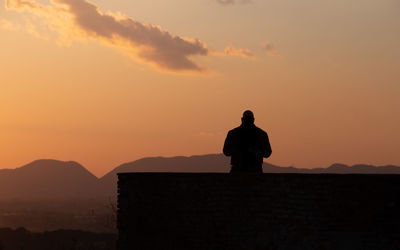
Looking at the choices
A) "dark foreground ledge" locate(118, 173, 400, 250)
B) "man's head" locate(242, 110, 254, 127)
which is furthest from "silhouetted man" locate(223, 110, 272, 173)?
"dark foreground ledge" locate(118, 173, 400, 250)

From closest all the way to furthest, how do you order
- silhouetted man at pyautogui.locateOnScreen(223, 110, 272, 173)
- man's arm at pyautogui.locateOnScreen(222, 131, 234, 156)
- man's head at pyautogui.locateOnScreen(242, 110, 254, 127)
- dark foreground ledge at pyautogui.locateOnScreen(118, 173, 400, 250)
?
dark foreground ledge at pyautogui.locateOnScreen(118, 173, 400, 250), man's head at pyautogui.locateOnScreen(242, 110, 254, 127), silhouetted man at pyautogui.locateOnScreen(223, 110, 272, 173), man's arm at pyautogui.locateOnScreen(222, 131, 234, 156)

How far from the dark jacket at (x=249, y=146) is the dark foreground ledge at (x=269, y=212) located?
171 centimetres

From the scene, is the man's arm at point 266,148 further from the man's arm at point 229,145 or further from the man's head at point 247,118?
the man's arm at point 229,145

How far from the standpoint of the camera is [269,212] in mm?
14523

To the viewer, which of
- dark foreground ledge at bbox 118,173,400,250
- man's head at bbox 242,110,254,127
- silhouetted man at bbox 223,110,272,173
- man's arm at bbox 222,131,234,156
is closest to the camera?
dark foreground ledge at bbox 118,173,400,250

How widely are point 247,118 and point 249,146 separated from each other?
627 millimetres

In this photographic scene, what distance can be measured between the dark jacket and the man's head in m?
0.09

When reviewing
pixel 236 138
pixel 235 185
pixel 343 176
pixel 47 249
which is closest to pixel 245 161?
pixel 236 138

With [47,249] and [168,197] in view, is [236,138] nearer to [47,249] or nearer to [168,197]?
[168,197]

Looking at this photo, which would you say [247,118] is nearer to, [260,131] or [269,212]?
[260,131]

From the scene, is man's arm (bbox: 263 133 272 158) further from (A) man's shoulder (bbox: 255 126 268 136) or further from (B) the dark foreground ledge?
(B) the dark foreground ledge

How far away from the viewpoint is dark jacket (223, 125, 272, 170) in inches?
658

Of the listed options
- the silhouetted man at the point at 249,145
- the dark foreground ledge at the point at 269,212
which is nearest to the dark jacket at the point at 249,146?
the silhouetted man at the point at 249,145

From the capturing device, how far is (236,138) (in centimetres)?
1677
